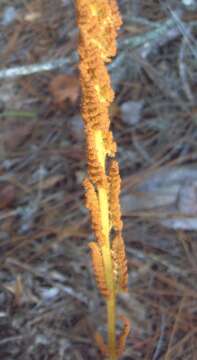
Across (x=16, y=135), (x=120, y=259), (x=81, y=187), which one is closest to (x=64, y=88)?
(x=16, y=135)

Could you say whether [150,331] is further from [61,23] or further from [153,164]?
[61,23]

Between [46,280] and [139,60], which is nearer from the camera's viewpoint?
[46,280]

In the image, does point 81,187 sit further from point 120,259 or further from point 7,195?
point 120,259

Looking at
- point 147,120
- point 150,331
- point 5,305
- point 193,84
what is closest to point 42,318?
point 5,305

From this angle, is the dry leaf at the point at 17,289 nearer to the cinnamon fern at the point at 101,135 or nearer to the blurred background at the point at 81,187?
the blurred background at the point at 81,187

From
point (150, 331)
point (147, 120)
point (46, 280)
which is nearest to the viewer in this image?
point (150, 331)

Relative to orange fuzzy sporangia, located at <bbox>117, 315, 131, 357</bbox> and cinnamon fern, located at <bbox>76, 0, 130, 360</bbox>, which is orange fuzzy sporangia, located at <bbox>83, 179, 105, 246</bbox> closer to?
cinnamon fern, located at <bbox>76, 0, 130, 360</bbox>

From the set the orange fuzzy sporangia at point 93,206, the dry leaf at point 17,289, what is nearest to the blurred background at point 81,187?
the dry leaf at point 17,289

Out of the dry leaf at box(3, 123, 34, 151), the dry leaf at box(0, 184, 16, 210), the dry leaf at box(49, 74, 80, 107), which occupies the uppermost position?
the dry leaf at box(49, 74, 80, 107)

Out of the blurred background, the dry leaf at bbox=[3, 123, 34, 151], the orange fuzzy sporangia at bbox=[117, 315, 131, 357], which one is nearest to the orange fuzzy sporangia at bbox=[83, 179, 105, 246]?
the orange fuzzy sporangia at bbox=[117, 315, 131, 357]
